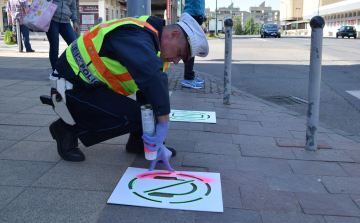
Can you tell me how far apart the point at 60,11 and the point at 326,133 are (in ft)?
13.8

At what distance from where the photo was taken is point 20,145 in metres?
3.12

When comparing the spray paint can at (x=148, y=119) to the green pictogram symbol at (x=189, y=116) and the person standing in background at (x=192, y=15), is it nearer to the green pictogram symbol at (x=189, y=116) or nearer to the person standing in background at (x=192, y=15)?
the green pictogram symbol at (x=189, y=116)

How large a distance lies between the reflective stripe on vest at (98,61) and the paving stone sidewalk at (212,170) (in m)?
0.65

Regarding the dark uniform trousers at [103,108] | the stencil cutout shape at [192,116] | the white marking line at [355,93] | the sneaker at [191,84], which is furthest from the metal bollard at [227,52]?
the dark uniform trousers at [103,108]

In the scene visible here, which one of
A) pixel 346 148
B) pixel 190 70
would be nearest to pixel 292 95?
pixel 190 70

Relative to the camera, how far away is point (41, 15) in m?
5.45

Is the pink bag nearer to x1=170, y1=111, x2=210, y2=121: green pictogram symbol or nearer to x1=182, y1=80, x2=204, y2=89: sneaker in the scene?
x1=182, y1=80, x2=204, y2=89: sneaker

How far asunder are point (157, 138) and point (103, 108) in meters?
0.55

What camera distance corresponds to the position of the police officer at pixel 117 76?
2145 millimetres

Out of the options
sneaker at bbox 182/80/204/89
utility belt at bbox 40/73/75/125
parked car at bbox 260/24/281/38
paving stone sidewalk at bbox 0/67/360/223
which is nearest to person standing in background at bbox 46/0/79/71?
paving stone sidewalk at bbox 0/67/360/223

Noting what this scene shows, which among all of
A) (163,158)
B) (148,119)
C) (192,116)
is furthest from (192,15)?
(148,119)

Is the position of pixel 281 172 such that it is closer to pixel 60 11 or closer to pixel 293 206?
pixel 293 206

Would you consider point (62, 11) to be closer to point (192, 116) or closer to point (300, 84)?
point (192, 116)

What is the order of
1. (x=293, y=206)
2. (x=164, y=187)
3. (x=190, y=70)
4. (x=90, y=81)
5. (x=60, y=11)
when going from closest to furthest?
(x=293, y=206) → (x=164, y=187) → (x=90, y=81) → (x=60, y=11) → (x=190, y=70)
